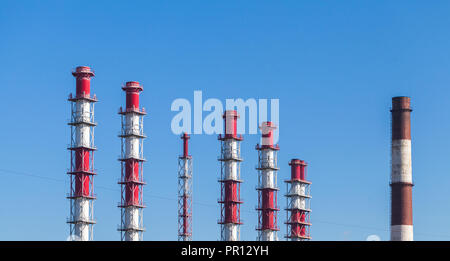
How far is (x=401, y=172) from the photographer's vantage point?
87.7 metres

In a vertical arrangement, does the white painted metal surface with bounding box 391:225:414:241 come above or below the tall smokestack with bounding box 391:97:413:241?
below

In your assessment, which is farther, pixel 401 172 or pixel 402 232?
pixel 401 172

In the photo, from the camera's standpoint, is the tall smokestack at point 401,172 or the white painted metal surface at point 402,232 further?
the tall smokestack at point 401,172

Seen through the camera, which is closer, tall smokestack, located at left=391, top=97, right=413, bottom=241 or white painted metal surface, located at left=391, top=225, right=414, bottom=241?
white painted metal surface, located at left=391, top=225, right=414, bottom=241

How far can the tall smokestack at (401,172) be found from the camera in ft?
281

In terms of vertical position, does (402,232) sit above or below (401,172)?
below

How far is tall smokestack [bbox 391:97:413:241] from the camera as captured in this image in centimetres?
8556

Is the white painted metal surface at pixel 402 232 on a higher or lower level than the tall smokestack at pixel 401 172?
lower
